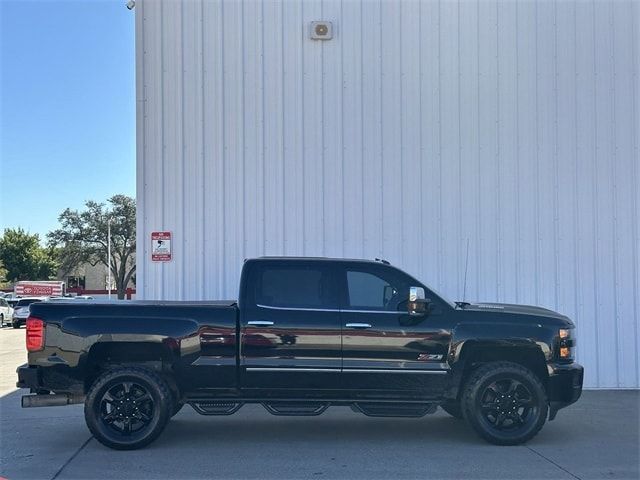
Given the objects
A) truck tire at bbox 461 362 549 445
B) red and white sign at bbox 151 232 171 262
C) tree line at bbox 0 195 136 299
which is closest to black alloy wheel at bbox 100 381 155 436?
truck tire at bbox 461 362 549 445

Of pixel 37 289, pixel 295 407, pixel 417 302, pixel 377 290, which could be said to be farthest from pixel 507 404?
pixel 37 289

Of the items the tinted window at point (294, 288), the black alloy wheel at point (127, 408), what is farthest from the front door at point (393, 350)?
the black alloy wheel at point (127, 408)

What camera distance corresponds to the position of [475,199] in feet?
36.8

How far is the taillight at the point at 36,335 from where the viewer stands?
7117mm

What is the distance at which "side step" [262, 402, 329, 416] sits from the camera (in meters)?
7.38

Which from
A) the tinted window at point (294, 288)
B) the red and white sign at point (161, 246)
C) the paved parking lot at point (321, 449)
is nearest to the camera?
the paved parking lot at point (321, 449)

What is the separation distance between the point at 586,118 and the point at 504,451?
21.0 ft

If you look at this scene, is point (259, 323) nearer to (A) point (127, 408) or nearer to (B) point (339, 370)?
(B) point (339, 370)

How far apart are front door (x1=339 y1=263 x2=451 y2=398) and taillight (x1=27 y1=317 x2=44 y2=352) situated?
122 inches

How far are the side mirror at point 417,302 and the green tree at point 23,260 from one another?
5675 centimetres

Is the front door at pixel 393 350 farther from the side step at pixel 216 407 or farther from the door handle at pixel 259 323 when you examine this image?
the side step at pixel 216 407

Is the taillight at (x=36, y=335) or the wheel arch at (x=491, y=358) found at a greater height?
the taillight at (x=36, y=335)

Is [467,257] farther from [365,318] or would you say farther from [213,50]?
[213,50]

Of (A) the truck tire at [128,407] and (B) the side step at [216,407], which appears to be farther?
(B) the side step at [216,407]
